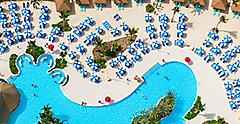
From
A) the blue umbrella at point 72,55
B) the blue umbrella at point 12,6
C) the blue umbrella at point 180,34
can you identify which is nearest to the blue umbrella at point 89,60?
the blue umbrella at point 72,55

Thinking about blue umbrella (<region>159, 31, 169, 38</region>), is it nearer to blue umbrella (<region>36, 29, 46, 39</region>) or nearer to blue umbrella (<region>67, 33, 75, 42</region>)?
blue umbrella (<region>67, 33, 75, 42</region>)

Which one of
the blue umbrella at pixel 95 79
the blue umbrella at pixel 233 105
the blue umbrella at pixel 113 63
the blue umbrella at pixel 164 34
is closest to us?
the blue umbrella at pixel 233 105

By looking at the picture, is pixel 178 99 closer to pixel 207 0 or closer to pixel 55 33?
pixel 207 0

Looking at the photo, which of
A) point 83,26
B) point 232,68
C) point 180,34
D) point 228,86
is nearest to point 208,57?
point 232,68

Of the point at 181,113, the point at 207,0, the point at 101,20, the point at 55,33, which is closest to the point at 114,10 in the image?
the point at 101,20

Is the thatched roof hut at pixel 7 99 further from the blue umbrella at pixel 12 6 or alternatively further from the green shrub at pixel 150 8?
the green shrub at pixel 150 8

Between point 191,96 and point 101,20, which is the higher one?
point 101,20
